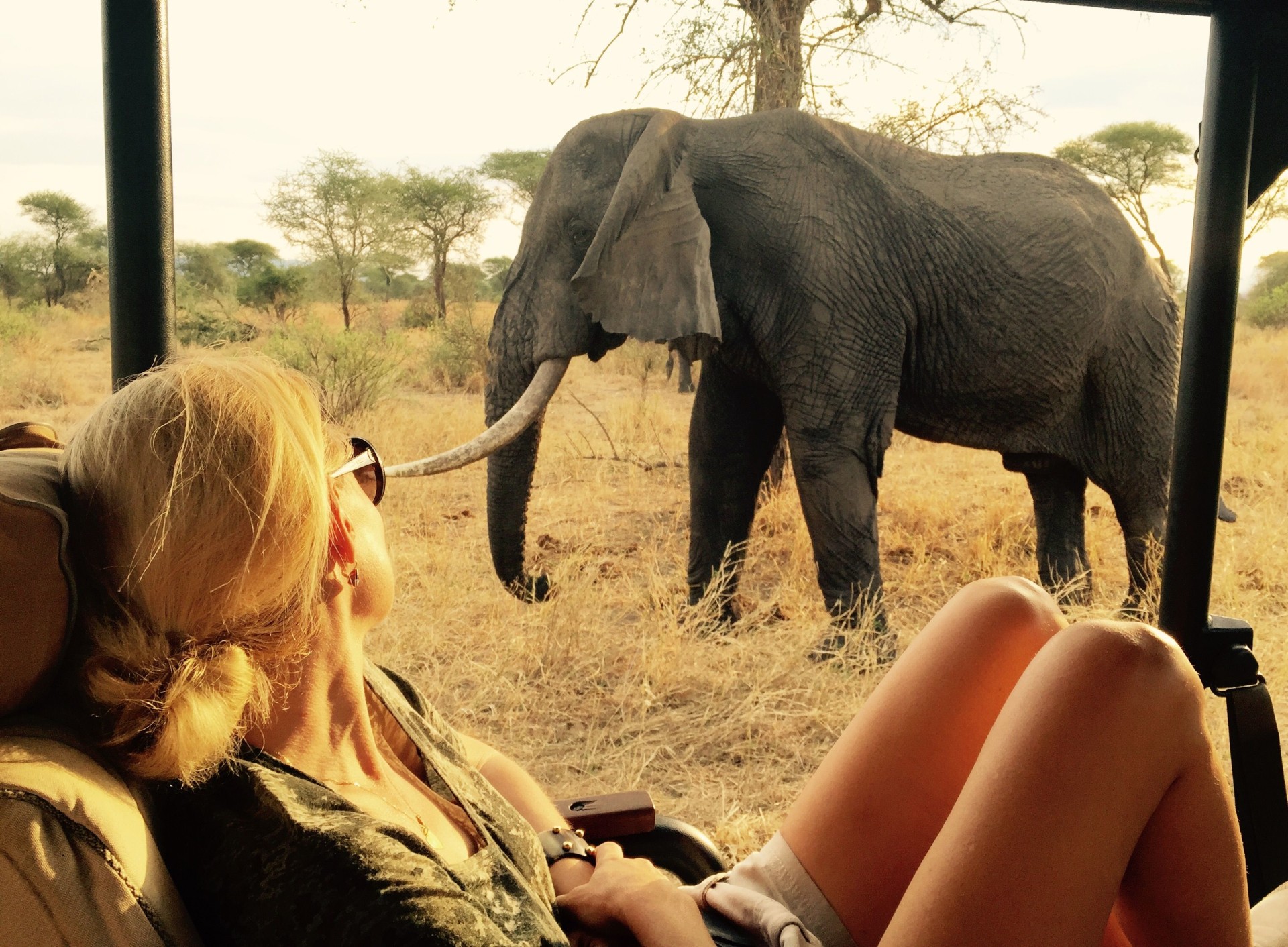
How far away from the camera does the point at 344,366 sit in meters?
5.09

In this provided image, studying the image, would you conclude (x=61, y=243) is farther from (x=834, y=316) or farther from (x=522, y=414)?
(x=834, y=316)

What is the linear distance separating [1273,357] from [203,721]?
9.45 meters

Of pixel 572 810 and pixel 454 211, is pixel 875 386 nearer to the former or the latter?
pixel 572 810

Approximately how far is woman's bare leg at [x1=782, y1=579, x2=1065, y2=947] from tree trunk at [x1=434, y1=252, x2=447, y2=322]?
877 centimetres

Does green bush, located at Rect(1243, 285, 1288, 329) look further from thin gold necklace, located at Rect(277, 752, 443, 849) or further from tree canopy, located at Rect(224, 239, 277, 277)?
thin gold necklace, located at Rect(277, 752, 443, 849)

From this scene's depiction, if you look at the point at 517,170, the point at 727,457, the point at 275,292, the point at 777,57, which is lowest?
the point at 275,292

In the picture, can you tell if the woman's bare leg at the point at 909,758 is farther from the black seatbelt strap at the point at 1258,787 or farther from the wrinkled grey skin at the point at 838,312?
the wrinkled grey skin at the point at 838,312

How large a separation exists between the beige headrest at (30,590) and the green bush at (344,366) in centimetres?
399

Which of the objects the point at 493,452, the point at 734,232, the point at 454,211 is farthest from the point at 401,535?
the point at 454,211

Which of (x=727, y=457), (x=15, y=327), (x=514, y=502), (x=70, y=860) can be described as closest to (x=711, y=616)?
(x=727, y=457)

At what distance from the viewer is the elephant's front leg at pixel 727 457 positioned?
3014 mm

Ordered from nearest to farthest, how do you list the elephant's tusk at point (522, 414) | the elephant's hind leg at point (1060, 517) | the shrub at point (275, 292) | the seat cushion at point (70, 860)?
1. the seat cushion at point (70, 860)
2. the elephant's tusk at point (522, 414)
3. the elephant's hind leg at point (1060, 517)
4. the shrub at point (275, 292)

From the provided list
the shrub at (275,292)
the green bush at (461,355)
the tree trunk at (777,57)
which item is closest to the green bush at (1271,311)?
the green bush at (461,355)

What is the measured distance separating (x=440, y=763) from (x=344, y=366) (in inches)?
171
